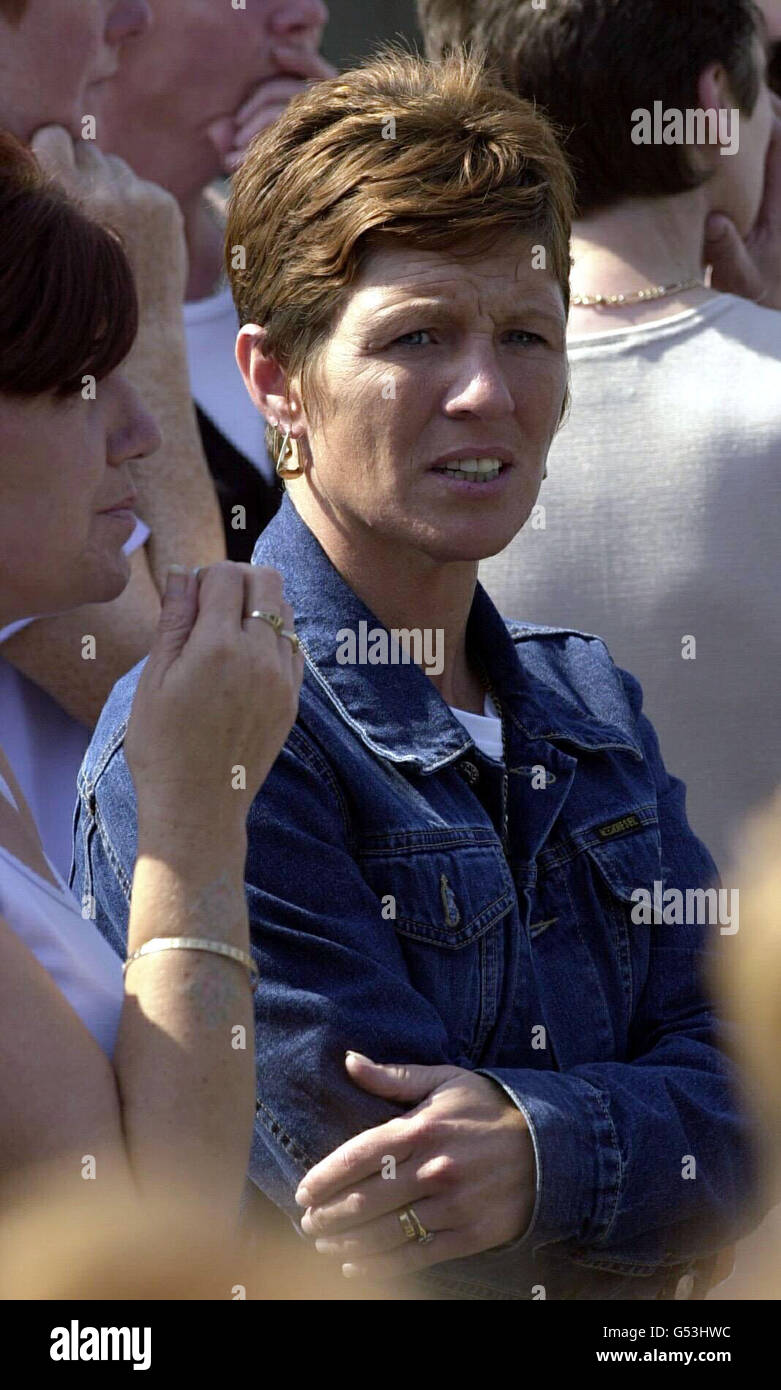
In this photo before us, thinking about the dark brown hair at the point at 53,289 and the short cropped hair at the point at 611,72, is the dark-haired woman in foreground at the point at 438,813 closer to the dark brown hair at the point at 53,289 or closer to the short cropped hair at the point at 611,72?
the dark brown hair at the point at 53,289

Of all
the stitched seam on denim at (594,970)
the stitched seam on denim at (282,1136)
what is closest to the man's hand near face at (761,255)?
the stitched seam on denim at (594,970)

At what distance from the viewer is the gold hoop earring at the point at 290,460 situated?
2049 millimetres

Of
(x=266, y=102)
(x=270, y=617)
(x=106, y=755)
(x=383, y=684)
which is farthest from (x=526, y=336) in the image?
(x=266, y=102)

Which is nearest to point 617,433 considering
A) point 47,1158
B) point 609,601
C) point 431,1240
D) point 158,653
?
point 609,601

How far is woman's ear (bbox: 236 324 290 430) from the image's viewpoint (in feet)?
6.75

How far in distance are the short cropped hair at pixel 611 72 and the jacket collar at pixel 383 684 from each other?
735mm

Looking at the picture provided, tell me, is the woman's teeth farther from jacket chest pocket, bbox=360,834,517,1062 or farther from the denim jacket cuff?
the denim jacket cuff

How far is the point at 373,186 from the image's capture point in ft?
6.24

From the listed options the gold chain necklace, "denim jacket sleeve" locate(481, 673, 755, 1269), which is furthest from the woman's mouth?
the gold chain necklace

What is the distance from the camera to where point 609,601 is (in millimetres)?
2416

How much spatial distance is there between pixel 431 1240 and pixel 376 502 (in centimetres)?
75

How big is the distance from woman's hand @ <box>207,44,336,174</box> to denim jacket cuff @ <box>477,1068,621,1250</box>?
1.84 meters

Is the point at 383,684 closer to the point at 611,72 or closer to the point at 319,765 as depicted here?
the point at 319,765
